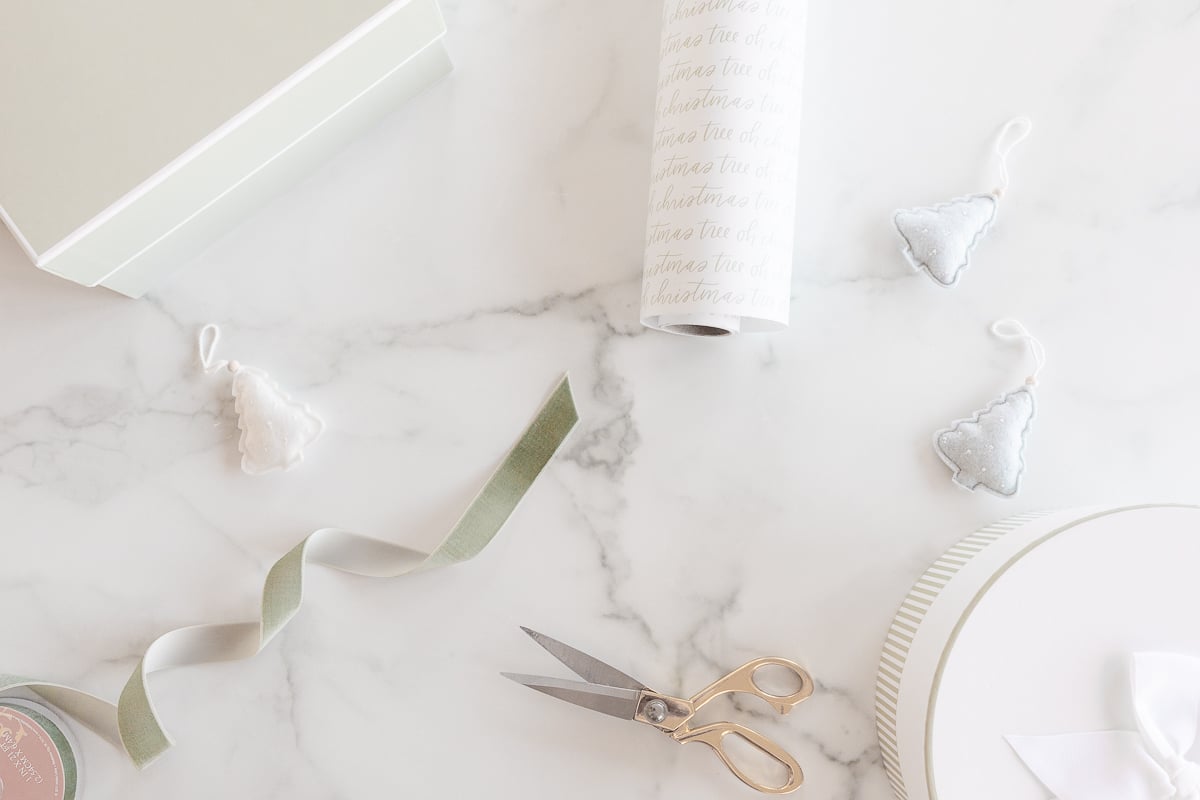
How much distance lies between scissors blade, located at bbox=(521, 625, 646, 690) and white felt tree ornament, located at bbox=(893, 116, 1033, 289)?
1.27 feet

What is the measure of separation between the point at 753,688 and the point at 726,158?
0.39 meters

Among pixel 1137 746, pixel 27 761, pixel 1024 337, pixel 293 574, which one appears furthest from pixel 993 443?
pixel 27 761

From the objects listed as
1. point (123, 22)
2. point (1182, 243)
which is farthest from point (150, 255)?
point (1182, 243)

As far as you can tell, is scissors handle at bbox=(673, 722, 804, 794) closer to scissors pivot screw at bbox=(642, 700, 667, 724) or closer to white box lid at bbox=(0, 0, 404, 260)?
scissors pivot screw at bbox=(642, 700, 667, 724)

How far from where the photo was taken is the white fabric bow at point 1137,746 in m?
0.50

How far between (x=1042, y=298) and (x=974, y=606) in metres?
0.28

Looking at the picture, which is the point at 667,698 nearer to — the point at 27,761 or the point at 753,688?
the point at 753,688

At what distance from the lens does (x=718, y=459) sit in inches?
26.0

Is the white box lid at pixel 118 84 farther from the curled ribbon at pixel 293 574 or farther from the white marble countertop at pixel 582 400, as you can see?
the curled ribbon at pixel 293 574

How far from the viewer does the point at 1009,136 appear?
669 millimetres

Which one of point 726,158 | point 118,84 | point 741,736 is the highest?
point 118,84

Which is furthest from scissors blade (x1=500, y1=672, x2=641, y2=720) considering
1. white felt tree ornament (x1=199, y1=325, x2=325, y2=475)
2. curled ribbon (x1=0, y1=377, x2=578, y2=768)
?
white felt tree ornament (x1=199, y1=325, x2=325, y2=475)

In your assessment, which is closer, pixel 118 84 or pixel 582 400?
pixel 118 84

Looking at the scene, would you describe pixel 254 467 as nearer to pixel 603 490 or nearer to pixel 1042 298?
pixel 603 490
